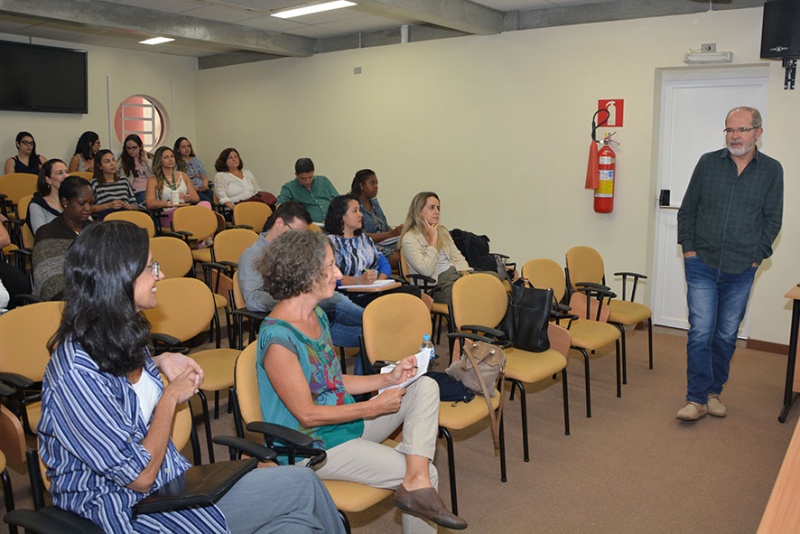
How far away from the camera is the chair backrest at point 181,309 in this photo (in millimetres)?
3732

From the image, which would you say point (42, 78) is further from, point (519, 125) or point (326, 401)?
point (326, 401)

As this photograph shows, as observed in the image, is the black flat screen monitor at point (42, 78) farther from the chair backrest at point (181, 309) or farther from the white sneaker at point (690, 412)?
the white sneaker at point (690, 412)

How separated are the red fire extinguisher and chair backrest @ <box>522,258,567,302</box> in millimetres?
1671

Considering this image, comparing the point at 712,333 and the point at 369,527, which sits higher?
the point at 712,333

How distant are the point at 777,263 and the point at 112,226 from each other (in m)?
5.29

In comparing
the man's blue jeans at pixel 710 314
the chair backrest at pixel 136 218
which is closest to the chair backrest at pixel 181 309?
the chair backrest at pixel 136 218

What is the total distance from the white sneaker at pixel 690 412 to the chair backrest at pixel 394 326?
1800 mm

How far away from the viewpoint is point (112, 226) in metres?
2.06

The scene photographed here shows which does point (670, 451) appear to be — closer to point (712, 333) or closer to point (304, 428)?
point (712, 333)

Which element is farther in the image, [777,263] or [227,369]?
[777,263]

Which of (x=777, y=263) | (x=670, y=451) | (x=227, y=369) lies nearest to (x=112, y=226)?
(x=227, y=369)

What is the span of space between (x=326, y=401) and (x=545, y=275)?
105 inches

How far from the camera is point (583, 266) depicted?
5293 millimetres

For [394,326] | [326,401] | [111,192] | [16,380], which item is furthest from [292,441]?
[111,192]
